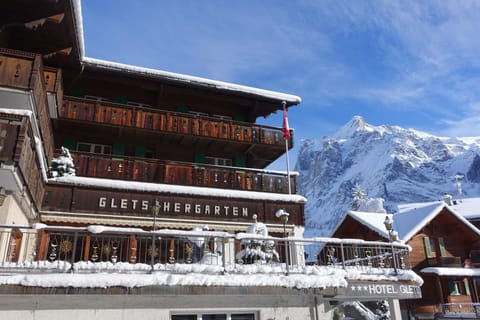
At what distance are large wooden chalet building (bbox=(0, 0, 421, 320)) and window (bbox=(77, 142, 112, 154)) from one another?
63 mm

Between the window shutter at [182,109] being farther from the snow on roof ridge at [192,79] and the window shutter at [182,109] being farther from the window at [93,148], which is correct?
the window at [93,148]

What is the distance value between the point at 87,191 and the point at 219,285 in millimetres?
8198

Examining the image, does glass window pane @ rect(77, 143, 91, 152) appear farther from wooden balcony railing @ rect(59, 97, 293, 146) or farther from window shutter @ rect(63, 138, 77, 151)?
wooden balcony railing @ rect(59, 97, 293, 146)

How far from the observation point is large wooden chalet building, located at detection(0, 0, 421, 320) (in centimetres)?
978

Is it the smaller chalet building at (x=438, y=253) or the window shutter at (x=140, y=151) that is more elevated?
the window shutter at (x=140, y=151)

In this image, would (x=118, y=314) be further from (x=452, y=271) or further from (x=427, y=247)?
(x=427, y=247)

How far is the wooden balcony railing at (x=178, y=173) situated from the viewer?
16.8 m

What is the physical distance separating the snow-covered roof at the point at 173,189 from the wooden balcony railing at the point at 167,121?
105 inches

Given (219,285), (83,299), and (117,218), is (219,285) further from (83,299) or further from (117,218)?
(117,218)

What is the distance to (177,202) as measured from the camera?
17.3 m

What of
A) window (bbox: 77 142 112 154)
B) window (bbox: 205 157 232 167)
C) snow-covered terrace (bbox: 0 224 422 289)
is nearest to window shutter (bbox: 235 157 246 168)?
window (bbox: 205 157 232 167)

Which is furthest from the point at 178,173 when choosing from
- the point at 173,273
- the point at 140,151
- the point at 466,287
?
the point at 466,287

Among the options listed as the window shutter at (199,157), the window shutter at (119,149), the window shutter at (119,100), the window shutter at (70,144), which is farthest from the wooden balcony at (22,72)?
the window shutter at (199,157)

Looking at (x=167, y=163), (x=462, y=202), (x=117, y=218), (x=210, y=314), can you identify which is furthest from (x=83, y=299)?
(x=462, y=202)
